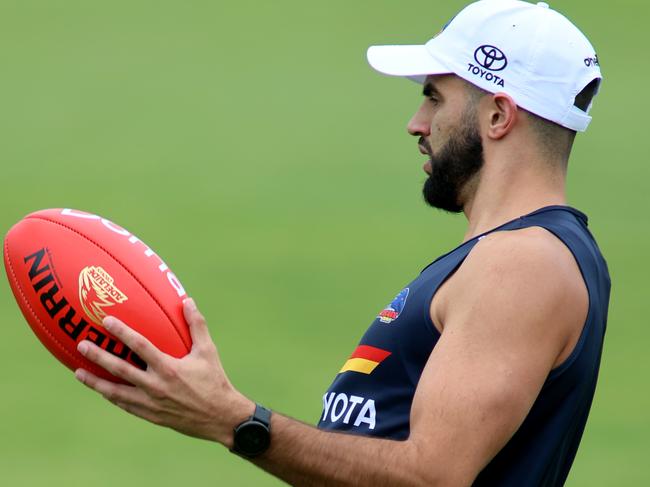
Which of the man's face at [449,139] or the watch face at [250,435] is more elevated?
the man's face at [449,139]

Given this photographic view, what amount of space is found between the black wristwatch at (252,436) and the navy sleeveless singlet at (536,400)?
45 cm

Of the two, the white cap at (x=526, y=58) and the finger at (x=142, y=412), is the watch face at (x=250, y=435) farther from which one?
the white cap at (x=526, y=58)

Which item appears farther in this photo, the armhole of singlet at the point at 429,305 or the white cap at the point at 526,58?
the white cap at the point at 526,58

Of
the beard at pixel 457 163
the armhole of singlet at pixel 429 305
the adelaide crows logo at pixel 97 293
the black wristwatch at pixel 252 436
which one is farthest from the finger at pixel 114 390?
the beard at pixel 457 163

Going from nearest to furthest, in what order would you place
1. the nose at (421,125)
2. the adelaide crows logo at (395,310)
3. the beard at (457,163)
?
the adelaide crows logo at (395,310) → the beard at (457,163) → the nose at (421,125)

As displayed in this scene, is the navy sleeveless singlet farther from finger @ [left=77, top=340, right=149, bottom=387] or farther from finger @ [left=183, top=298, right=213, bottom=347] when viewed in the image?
finger @ [left=77, top=340, right=149, bottom=387]

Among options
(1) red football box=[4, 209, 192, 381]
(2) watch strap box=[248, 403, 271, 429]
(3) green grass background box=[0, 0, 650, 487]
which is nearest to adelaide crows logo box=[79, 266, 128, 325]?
(1) red football box=[4, 209, 192, 381]

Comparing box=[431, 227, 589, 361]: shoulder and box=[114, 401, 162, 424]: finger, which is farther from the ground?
box=[431, 227, 589, 361]: shoulder

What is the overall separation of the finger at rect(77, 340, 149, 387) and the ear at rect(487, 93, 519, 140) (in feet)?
4.25

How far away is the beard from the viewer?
13.1ft

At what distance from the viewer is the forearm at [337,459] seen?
3.28 meters

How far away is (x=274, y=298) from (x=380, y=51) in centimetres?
800

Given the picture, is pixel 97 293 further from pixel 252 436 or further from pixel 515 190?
pixel 515 190

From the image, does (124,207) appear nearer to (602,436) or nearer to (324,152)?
(324,152)
